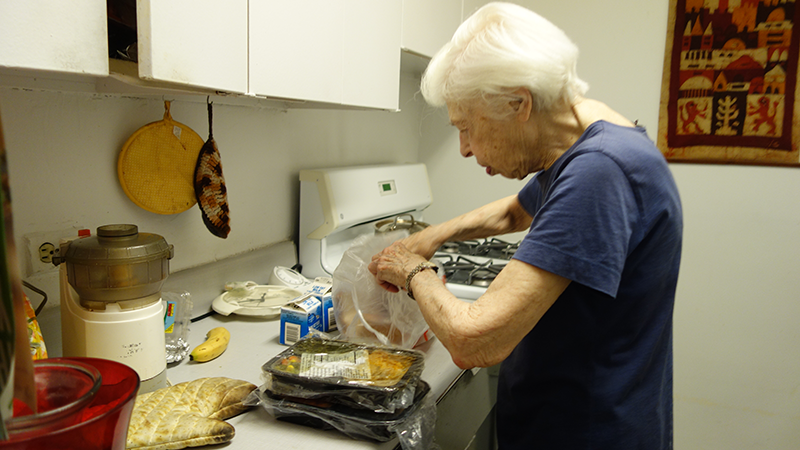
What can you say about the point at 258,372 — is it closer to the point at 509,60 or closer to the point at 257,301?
the point at 257,301

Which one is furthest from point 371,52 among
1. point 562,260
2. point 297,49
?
point 562,260

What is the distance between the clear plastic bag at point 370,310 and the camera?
3.95ft

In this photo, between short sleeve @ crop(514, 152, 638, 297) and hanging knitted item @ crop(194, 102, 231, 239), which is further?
hanging knitted item @ crop(194, 102, 231, 239)

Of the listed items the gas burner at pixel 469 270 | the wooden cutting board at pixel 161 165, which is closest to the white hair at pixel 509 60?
the wooden cutting board at pixel 161 165

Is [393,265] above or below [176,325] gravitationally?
above

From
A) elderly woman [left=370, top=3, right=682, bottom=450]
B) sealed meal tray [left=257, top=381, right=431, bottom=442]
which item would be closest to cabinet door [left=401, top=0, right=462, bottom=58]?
elderly woman [left=370, top=3, right=682, bottom=450]

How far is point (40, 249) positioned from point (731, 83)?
226 cm

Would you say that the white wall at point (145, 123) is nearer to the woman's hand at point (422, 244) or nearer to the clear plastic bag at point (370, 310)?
the clear plastic bag at point (370, 310)

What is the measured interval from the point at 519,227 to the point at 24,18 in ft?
3.64

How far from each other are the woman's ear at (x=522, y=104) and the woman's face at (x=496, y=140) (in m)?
0.02

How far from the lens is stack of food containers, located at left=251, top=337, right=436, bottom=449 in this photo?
88cm

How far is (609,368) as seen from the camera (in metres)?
0.92

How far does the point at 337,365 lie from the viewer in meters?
0.97

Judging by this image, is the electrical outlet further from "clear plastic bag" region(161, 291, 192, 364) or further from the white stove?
the white stove
